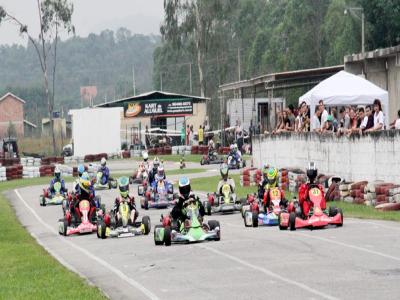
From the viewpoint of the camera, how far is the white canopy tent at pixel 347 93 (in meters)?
32.2

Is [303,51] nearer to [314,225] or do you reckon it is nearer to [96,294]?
[314,225]

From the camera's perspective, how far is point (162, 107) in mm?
80688

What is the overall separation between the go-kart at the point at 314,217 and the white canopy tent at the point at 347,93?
12.2 metres

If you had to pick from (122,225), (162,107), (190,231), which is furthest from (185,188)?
(162,107)

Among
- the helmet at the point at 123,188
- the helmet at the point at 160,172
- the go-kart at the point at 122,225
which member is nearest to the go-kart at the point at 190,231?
the go-kart at the point at 122,225

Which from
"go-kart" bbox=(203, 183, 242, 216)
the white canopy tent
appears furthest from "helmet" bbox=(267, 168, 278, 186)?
the white canopy tent

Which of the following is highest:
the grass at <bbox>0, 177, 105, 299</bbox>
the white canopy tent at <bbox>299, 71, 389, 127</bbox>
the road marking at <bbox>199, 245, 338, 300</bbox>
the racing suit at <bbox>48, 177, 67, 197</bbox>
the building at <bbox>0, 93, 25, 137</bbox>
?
the building at <bbox>0, 93, 25, 137</bbox>

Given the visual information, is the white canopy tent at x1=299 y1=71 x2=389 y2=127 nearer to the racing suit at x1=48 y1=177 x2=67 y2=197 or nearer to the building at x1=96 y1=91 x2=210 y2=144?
the racing suit at x1=48 y1=177 x2=67 y2=197

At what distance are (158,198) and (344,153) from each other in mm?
5444

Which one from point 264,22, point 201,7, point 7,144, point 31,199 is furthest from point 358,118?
point 264,22

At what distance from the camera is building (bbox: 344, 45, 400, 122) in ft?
135

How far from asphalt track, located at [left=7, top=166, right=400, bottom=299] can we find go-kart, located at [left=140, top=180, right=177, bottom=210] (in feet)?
25.4

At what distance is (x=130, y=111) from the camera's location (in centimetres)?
8162

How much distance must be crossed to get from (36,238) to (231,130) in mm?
43187
